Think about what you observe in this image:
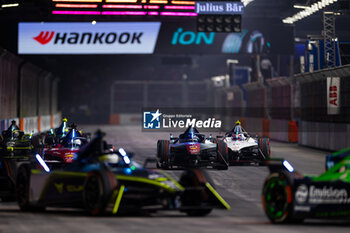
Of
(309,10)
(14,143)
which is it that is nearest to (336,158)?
(14,143)

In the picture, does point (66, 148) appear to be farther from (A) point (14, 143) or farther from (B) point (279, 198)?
(B) point (279, 198)

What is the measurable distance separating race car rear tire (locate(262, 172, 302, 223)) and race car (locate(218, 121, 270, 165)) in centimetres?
1341

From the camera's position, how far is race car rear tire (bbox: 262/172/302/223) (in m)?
9.89

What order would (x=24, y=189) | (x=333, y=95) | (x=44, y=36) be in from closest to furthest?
(x=24, y=189), (x=333, y=95), (x=44, y=36)

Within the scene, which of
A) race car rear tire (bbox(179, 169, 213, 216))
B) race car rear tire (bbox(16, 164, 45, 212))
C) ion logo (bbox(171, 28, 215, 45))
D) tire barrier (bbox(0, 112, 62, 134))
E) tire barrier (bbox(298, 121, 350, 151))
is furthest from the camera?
ion logo (bbox(171, 28, 215, 45))

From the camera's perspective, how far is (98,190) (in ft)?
35.5

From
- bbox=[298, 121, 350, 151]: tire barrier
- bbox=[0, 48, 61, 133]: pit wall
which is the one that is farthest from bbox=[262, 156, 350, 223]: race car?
bbox=[0, 48, 61, 133]: pit wall

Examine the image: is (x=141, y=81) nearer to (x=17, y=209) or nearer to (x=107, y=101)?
(x=107, y=101)

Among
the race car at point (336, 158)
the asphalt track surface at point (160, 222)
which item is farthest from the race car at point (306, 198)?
the race car at point (336, 158)

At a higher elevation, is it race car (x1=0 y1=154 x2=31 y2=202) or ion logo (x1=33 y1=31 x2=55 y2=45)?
ion logo (x1=33 y1=31 x2=55 y2=45)

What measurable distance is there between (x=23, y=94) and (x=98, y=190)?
3737 centimetres

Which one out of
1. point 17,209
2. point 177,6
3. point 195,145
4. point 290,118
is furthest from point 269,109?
point 17,209

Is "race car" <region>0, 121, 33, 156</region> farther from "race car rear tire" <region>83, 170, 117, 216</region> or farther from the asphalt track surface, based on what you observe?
"race car rear tire" <region>83, 170, 117, 216</region>

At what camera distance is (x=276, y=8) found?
45.8 meters
